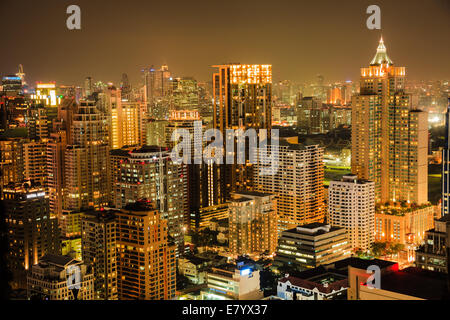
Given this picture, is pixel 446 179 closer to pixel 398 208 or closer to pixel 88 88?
pixel 398 208

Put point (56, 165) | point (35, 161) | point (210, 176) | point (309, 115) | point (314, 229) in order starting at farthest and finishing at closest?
point (309, 115) < point (210, 176) < point (35, 161) < point (56, 165) < point (314, 229)

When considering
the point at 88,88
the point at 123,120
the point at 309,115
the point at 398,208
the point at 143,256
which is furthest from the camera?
the point at 309,115

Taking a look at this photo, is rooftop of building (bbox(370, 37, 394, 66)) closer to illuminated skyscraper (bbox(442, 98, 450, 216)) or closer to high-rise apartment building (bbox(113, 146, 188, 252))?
illuminated skyscraper (bbox(442, 98, 450, 216))

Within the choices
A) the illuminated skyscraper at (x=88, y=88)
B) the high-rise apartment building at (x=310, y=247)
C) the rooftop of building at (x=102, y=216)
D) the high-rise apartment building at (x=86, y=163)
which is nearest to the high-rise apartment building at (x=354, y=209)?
the high-rise apartment building at (x=310, y=247)

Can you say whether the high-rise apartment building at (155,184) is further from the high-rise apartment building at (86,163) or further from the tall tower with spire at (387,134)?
the tall tower with spire at (387,134)

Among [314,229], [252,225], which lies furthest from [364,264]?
[252,225]

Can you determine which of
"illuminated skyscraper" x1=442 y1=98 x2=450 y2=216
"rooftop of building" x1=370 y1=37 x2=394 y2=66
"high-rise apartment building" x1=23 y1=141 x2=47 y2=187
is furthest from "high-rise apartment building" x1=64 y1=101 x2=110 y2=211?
"illuminated skyscraper" x1=442 y1=98 x2=450 y2=216

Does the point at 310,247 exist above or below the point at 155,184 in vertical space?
below
